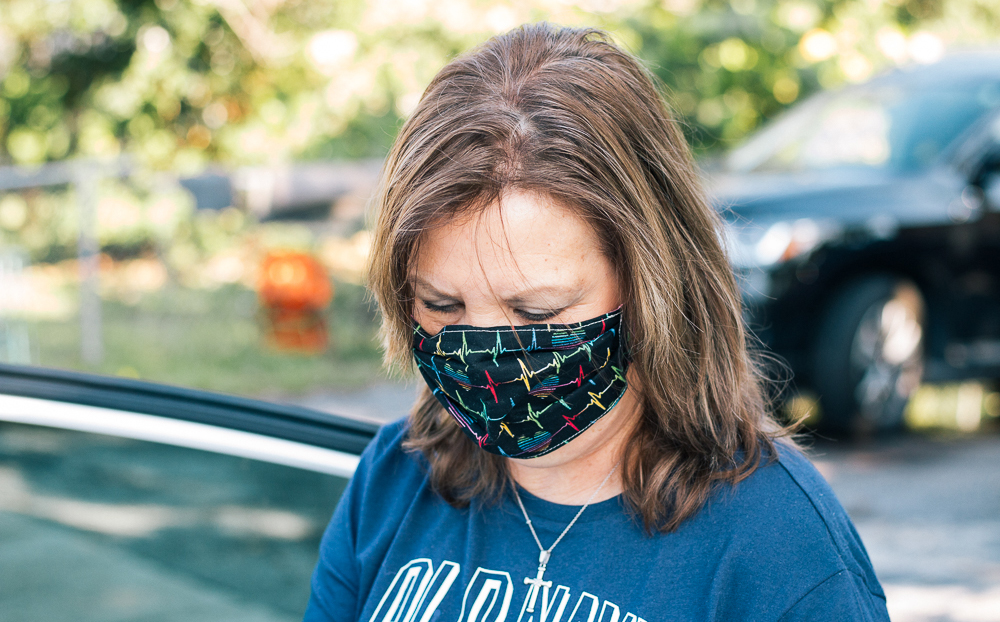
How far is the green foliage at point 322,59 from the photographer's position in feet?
30.3

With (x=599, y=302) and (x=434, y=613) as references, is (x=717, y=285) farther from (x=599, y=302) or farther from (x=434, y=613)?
(x=434, y=613)

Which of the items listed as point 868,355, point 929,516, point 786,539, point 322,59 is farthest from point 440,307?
point 322,59

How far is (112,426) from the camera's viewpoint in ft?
5.42

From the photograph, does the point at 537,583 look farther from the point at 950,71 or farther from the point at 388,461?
the point at 950,71

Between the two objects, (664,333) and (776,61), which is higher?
(776,61)

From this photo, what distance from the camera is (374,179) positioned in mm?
8391

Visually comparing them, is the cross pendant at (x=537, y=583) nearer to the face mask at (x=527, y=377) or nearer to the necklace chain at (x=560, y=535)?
the necklace chain at (x=560, y=535)

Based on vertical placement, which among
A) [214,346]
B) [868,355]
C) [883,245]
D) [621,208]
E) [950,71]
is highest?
[950,71]

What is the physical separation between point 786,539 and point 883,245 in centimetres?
455

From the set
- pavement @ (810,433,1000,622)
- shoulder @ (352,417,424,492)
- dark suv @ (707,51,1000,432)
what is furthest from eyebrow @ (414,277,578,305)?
dark suv @ (707,51,1000,432)

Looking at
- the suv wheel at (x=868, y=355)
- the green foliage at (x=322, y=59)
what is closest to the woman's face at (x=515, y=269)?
the suv wheel at (x=868, y=355)

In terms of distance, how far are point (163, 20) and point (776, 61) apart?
7145 mm

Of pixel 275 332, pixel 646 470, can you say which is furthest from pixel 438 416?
pixel 275 332

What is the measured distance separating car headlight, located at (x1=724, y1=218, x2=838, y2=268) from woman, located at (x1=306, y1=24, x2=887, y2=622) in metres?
3.73
